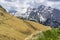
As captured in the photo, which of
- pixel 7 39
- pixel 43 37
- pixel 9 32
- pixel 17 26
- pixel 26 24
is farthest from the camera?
pixel 26 24

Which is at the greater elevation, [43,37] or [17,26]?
[43,37]

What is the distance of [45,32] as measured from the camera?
9227mm

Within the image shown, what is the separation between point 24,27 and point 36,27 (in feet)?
10.5

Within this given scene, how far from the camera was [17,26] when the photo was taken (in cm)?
2602

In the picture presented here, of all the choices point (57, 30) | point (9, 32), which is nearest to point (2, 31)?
point (9, 32)

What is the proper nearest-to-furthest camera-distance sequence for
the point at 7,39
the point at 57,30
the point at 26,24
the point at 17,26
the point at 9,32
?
the point at 57,30 → the point at 7,39 → the point at 9,32 → the point at 17,26 → the point at 26,24

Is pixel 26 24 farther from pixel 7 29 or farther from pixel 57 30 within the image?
pixel 57 30

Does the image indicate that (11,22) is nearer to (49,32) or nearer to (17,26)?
(17,26)

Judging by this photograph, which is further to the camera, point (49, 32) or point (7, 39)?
point (7, 39)

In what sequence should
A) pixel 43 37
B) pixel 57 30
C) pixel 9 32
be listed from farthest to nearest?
pixel 9 32
pixel 57 30
pixel 43 37

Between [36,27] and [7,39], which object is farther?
[36,27]

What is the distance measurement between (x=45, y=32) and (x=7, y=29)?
14.6 metres

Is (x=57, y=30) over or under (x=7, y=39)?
over

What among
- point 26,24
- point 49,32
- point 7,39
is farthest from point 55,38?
point 26,24
